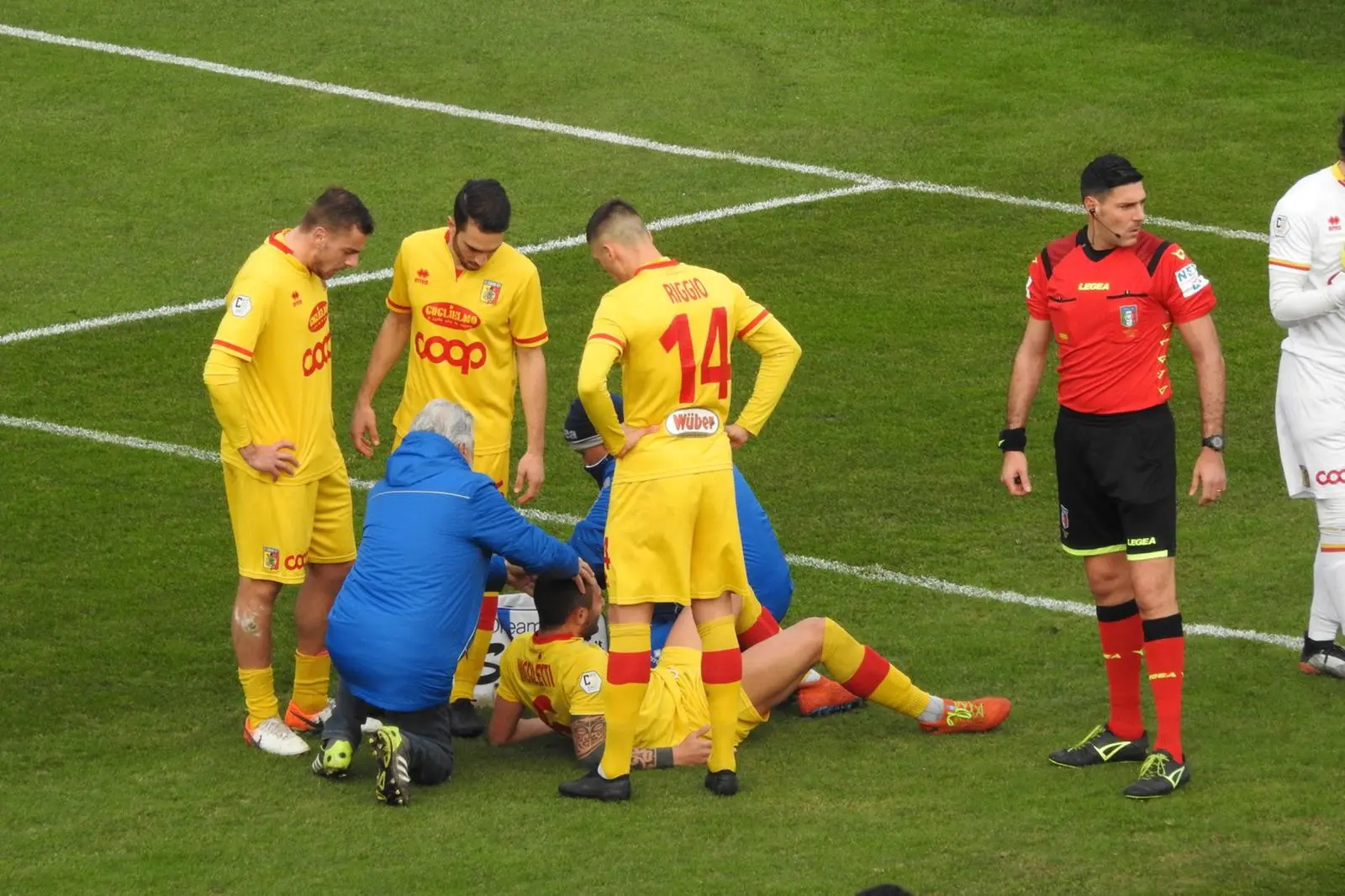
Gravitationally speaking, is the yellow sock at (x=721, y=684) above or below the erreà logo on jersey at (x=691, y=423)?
below

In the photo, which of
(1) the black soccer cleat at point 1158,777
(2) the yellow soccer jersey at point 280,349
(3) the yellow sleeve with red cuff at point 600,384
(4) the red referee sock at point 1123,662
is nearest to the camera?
(1) the black soccer cleat at point 1158,777

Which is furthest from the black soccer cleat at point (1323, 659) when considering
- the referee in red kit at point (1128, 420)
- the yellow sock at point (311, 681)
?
the yellow sock at point (311, 681)

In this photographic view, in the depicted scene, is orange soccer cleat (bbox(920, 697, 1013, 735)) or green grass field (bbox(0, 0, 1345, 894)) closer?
green grass field (bbox(0, 0, 1345, 894))

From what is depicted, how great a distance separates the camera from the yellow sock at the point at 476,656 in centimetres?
866

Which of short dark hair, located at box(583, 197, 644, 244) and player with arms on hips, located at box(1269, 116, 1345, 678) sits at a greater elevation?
short dark hair, located at box(583, 197, 644, 244)

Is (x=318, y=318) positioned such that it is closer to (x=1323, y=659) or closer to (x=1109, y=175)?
(x=1109, y=175)

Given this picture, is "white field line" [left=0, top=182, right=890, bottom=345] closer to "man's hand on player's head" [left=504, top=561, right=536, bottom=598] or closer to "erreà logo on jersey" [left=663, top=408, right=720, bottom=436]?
"man's hand on player's head" [left=504, top=561, right=536, bottom=598]

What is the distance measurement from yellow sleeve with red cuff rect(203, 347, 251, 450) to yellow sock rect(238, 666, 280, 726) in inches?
37.9

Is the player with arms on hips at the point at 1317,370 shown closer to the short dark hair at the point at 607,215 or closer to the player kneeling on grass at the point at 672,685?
the player kneeling on grass at the point at 672,685

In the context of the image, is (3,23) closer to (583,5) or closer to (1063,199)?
(583,5)

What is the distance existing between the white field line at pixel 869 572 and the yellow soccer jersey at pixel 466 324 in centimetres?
221

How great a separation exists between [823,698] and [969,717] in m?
0.67

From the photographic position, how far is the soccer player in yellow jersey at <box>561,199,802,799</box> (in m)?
7.41

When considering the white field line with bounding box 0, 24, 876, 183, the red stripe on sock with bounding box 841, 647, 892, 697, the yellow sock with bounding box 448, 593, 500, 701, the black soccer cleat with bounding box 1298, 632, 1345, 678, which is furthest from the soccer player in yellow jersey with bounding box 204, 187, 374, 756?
the white field line with bounding box 0, 24, 876, 183
